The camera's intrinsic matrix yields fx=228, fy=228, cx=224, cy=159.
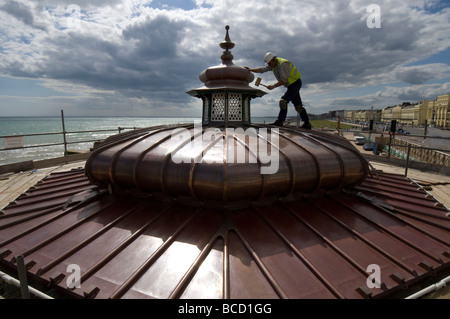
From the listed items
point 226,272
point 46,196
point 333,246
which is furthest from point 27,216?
point 333,246

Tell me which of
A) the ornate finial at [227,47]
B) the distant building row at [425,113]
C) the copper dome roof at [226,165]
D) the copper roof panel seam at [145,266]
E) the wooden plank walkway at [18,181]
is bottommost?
the wooden plank walkway at [18,181]

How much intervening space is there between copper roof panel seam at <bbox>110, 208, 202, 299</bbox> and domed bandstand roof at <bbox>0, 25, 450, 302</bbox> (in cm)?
2

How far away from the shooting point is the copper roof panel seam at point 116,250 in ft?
13.8

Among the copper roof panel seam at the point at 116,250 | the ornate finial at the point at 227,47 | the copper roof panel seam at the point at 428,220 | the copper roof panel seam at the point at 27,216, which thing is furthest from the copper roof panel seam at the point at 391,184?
the copper roof panel seam at the point at 27,216

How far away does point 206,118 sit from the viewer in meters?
9.30

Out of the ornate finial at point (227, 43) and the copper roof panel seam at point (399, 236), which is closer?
the copper roof panel seam at point (399, 236)

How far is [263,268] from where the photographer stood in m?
4.14

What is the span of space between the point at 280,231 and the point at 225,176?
174 cm

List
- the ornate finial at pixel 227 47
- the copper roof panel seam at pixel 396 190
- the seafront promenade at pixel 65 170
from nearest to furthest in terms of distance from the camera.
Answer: the copper roof panel seam at pixel 396 190, the ornate finial at pixel 227 47, the seafront promenade at pixel 65 170

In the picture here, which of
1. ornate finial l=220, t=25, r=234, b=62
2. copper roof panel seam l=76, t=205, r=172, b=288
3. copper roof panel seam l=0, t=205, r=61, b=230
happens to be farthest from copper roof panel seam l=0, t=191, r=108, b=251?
ornate finial l=220, t=25, r=234, b=62

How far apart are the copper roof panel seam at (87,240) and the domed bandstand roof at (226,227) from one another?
0.02m

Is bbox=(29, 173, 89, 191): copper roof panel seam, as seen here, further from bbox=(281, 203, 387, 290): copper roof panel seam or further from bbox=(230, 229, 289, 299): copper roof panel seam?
bbox=(281, 203, 387, 290): copper roof panel seam

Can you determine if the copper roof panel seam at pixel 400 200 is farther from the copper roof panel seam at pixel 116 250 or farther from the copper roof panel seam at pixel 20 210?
the copper roof panel seam at pixel 20 210

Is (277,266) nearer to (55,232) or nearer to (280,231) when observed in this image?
(280,231)
